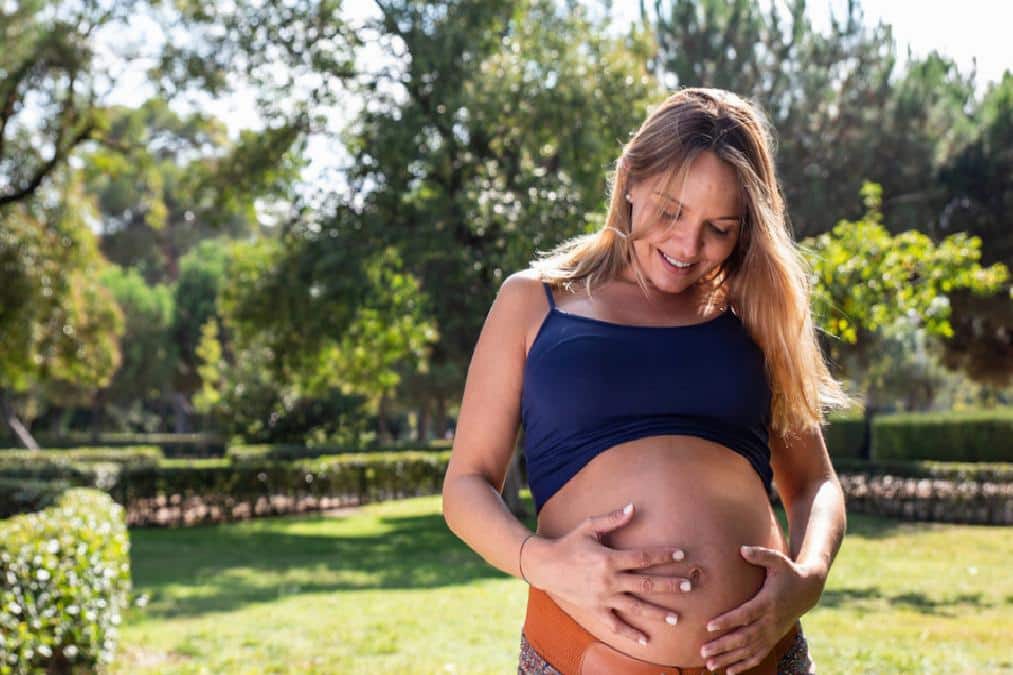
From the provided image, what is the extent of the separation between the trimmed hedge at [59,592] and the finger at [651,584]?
201 inches

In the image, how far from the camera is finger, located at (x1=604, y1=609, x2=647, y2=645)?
2039 millimetres

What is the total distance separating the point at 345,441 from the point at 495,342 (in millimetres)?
32647

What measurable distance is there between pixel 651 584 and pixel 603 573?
104 millimetres

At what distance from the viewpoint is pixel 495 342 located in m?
2.32

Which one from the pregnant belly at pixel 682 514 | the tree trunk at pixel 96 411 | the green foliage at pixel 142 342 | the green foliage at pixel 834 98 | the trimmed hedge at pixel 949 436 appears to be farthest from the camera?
the green foliage at pixel 142 342

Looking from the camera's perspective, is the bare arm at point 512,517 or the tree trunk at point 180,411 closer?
the bare arm at point 512,517

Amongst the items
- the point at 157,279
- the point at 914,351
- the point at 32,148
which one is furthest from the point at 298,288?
the point at 157,279

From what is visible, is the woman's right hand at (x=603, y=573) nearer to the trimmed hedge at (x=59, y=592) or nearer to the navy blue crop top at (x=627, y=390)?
the navy blue crop top at (x=627, y=390)

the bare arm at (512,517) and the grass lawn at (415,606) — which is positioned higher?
the bare arm at (512,517)

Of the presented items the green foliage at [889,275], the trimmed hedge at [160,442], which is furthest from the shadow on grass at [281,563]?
the trimmed hedge at [160,442]

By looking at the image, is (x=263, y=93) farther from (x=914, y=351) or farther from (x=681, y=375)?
(x=914, y=351)

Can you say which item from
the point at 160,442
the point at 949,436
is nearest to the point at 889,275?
the point at 949,436

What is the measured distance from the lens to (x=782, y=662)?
2244 millimetres

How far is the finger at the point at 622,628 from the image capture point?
6.69 ft
